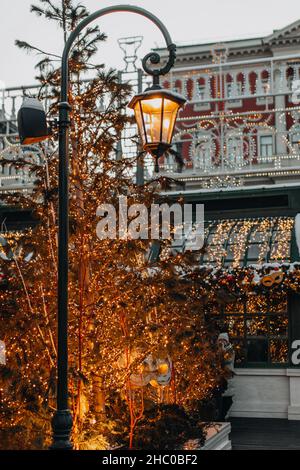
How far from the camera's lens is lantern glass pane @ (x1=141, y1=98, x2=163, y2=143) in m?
6.02

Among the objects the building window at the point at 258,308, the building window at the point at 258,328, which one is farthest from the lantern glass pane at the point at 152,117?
the building window at the point at 258,328

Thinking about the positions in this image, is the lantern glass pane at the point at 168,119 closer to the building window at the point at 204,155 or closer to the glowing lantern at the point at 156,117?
the glowing lantern at the point at 156,117

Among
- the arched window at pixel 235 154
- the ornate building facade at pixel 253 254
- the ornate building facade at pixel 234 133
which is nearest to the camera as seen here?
the ornate building facade at pixel 253 254

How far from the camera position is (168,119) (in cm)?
609

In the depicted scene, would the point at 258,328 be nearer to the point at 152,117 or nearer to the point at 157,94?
the point at 152,117

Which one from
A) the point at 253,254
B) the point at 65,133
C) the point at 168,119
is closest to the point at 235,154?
the point at 253,254

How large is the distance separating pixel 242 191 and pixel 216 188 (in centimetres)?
74

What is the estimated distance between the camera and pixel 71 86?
8500 mm

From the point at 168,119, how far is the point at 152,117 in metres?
0.14

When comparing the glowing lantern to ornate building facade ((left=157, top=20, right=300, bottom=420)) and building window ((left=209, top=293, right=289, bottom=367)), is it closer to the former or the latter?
ornate building facade ((left=157, top=20, right=300, bottom=420))

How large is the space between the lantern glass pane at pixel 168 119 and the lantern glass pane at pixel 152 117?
0.15 ft

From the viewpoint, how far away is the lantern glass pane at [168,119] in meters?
6.03

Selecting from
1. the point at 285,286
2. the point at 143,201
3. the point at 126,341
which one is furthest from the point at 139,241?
the point at 285,286
